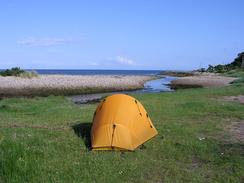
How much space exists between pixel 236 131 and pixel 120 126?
15.7ft

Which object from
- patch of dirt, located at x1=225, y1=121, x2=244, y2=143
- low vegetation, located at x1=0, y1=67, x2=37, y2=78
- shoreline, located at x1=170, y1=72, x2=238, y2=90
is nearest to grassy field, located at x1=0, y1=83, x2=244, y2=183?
patch of dirt, located at x1=225, y1=121, x2=244, y2=143

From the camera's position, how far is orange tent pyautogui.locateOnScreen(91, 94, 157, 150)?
11.4 meters

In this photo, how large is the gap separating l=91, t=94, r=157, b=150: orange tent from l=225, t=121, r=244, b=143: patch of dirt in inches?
99.6

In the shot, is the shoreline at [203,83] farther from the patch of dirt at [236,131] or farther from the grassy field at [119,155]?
the grassy field at [119,155]

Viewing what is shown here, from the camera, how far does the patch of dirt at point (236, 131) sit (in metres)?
13.1

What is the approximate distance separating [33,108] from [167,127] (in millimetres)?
9250

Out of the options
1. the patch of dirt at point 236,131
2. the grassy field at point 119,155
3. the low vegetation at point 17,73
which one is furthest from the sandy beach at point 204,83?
the grassy field at point 119,155

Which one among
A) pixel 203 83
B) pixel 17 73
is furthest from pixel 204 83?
pixel 17 73

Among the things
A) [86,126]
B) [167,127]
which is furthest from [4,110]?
[167,127]

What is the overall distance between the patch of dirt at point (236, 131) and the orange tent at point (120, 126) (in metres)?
2.53

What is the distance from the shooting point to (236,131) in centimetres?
1451

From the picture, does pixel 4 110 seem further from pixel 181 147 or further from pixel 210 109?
pixel 181 147

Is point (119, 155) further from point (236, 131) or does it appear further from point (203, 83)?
point (203, 83)

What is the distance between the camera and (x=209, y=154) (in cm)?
1109
